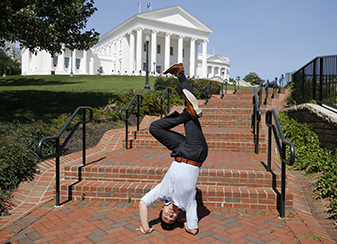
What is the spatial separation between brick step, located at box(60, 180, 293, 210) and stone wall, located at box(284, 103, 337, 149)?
Result: 2425 millimetres

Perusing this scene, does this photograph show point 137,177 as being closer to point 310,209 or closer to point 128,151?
point 128,151

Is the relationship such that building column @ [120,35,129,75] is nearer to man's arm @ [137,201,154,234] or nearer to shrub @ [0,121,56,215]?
shrub @ [0,121,56,215]

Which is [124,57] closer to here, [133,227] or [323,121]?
[323,121]

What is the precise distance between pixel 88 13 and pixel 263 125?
9.81m

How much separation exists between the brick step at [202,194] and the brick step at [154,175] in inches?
3.9

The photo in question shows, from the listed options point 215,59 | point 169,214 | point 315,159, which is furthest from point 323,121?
point 215,59

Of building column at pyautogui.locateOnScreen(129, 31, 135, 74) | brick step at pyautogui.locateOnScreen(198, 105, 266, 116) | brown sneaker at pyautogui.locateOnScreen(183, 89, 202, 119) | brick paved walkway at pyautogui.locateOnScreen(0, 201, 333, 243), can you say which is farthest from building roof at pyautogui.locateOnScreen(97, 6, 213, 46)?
brown sneaker at pyautogui.locateOnScreen(183, 89, 202, 119)

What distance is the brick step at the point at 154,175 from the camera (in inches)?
169

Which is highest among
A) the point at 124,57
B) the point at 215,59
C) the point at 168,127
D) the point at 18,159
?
the point at 215,59

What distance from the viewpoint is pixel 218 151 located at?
20.7 ft

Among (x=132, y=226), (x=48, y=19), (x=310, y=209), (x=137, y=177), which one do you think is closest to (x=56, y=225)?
(x=132, y=226)

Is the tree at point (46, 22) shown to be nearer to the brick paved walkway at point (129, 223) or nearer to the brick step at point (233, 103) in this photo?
the brick step at point (233, 103)

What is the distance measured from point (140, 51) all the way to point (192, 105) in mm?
53704

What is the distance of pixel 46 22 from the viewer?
1104cm
